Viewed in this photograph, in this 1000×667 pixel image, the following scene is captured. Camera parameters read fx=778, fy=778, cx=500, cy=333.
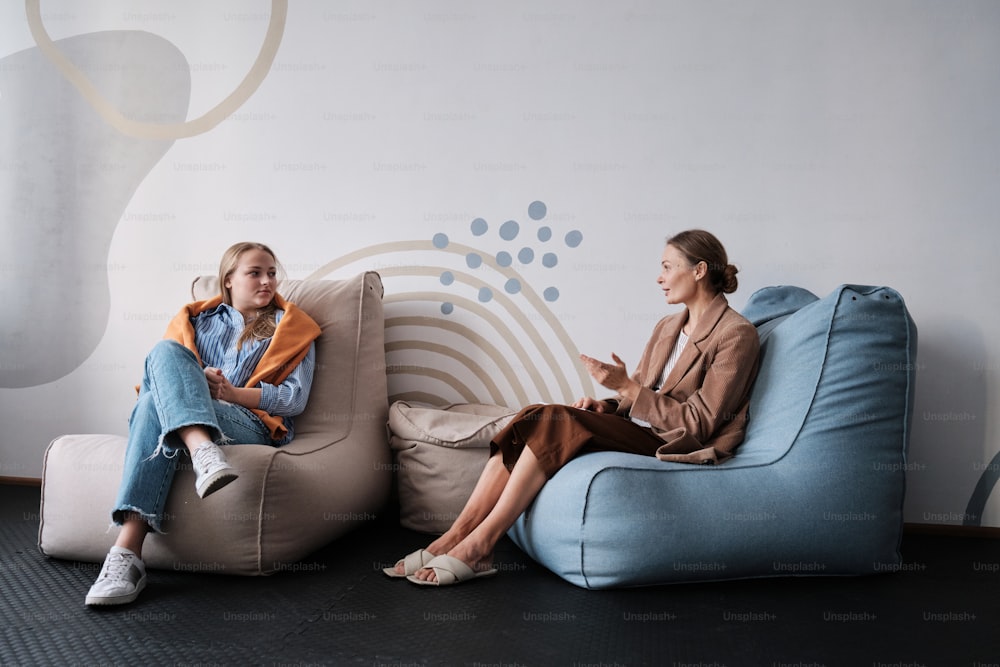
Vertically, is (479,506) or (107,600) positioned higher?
(479,506)

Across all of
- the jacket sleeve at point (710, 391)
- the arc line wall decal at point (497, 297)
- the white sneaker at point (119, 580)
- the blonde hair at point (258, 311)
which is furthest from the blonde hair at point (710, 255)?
the white sneaker at point (119, 580)

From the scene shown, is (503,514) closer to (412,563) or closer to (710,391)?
(412,563)

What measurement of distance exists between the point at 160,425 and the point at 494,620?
108cm

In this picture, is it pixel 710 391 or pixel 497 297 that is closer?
pixel 710 391

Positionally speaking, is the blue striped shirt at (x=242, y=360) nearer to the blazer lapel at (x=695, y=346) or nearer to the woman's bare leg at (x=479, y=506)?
the woman's bare leg at (x=479, y=506)

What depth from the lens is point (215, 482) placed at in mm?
2006

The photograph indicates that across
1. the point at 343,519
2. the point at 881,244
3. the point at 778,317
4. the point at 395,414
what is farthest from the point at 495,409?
the point at 881,244

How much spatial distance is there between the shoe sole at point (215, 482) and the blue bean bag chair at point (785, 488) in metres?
0.88

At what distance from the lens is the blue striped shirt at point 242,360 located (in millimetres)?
2557

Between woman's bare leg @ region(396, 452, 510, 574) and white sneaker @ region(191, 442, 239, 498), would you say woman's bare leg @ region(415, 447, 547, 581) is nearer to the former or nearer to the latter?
woman's bare leg @ region(396, 452, 510, 574)

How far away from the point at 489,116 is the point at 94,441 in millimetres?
1920

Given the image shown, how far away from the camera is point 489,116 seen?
10.6 feet

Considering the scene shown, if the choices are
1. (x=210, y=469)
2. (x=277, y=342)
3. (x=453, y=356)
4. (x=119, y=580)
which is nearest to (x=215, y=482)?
(x=210, y=469)

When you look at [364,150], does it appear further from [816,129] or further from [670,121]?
[816,129]
